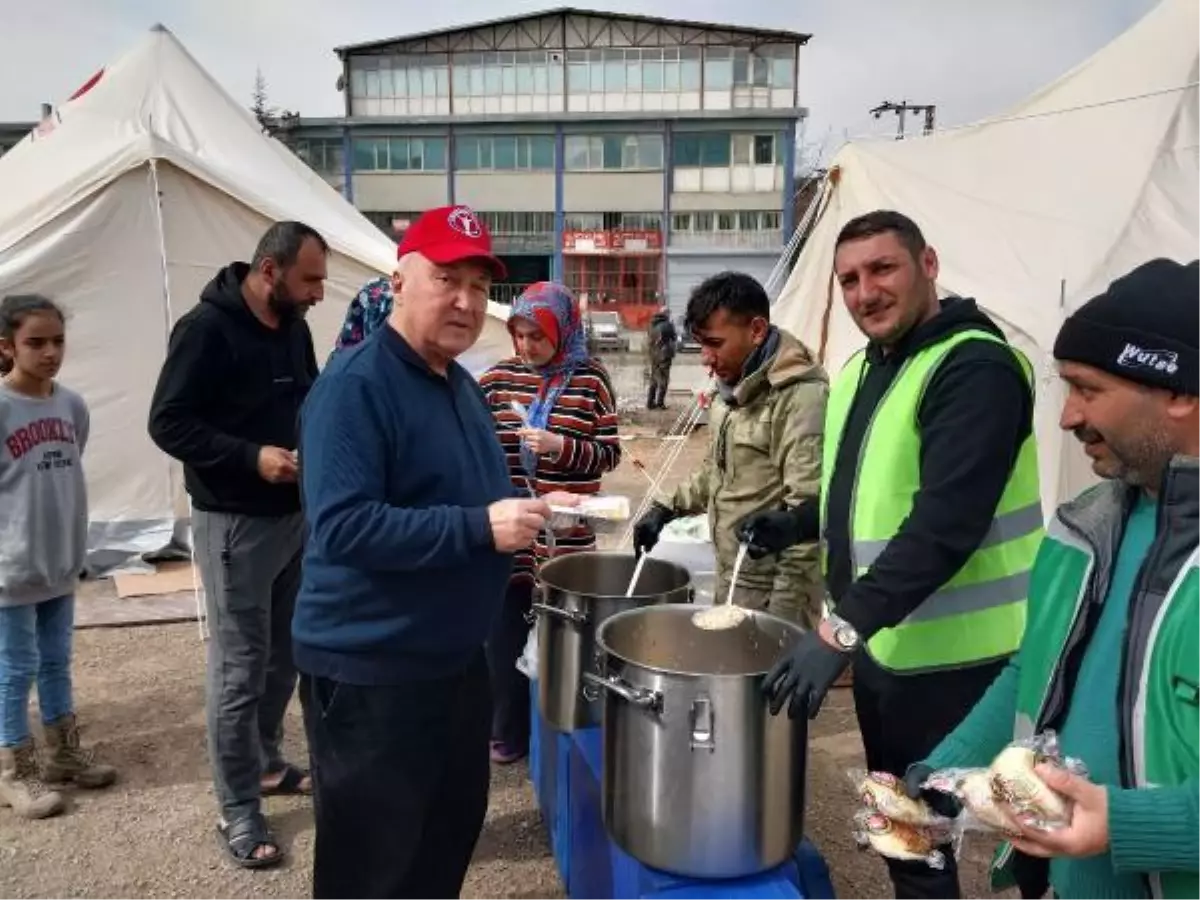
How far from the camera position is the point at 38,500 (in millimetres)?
3141

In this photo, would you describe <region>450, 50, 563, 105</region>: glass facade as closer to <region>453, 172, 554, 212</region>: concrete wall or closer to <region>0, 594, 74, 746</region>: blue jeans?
<region>453, 172, 554, 212</region>: concrete wall

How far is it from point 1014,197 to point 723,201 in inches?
1304

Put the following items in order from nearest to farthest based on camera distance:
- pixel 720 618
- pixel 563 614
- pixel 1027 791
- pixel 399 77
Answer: pixel 1027 791 → pixel 720 618 → pixel 563 614 → pixel 399 77

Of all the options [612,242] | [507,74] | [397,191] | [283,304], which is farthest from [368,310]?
[507,74]

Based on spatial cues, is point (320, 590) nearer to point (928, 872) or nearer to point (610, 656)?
point (610, 656)

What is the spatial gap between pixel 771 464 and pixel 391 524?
1.41 m

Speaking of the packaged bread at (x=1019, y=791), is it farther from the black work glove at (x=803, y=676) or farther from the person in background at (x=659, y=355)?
the person in background at (x=659, y=355)

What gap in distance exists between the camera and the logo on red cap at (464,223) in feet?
6.03

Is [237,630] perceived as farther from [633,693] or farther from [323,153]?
[323,153]

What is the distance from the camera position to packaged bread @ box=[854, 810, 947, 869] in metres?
1.42

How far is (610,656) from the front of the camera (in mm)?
1814

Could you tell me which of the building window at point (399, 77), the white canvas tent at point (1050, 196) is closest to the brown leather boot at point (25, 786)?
the white canvas tent at point (1050, 196)

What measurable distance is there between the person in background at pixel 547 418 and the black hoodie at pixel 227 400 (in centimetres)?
76

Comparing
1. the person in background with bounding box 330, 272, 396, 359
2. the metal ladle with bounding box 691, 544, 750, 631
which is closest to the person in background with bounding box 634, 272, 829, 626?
the metal ladle with bounding box 691, 544, 750, 631
